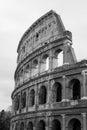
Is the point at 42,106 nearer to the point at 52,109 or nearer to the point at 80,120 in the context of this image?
the point at 52,109

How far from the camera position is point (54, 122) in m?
21.0

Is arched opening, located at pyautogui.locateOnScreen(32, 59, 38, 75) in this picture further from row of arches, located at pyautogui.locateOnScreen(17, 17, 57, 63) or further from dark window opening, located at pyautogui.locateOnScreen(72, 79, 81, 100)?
dark window opening, located at pyautogui.locateOnScreen(72, 79, 81, 100)

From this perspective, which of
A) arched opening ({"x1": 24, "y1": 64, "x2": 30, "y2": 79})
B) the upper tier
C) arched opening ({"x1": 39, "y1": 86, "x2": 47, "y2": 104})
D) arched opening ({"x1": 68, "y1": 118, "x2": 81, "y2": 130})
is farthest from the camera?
arched opening ({"x1": 24, "y1": 64, "x2": 30, "y2": 79})

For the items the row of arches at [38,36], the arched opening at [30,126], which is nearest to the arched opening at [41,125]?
the arched opening at [30,126]

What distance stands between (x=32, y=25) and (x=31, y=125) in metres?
11.5

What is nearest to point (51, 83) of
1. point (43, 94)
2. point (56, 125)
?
point (43, 94)

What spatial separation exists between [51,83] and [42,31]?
6.73 metres

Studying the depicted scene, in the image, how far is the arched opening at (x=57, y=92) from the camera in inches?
852

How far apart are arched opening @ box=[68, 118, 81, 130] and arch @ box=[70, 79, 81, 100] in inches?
76.2

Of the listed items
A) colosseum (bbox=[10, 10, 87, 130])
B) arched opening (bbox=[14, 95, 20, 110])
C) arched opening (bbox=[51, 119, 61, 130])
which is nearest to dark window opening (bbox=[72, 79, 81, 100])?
colosseum (bbox=[10, 10, 87, 130])

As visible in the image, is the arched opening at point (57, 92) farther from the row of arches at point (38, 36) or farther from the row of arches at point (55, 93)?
the row of arches at point (38, 36)

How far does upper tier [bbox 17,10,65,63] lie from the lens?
Result: 934 inches

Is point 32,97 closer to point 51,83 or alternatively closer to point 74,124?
point 51,83

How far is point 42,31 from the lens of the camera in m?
25.9
